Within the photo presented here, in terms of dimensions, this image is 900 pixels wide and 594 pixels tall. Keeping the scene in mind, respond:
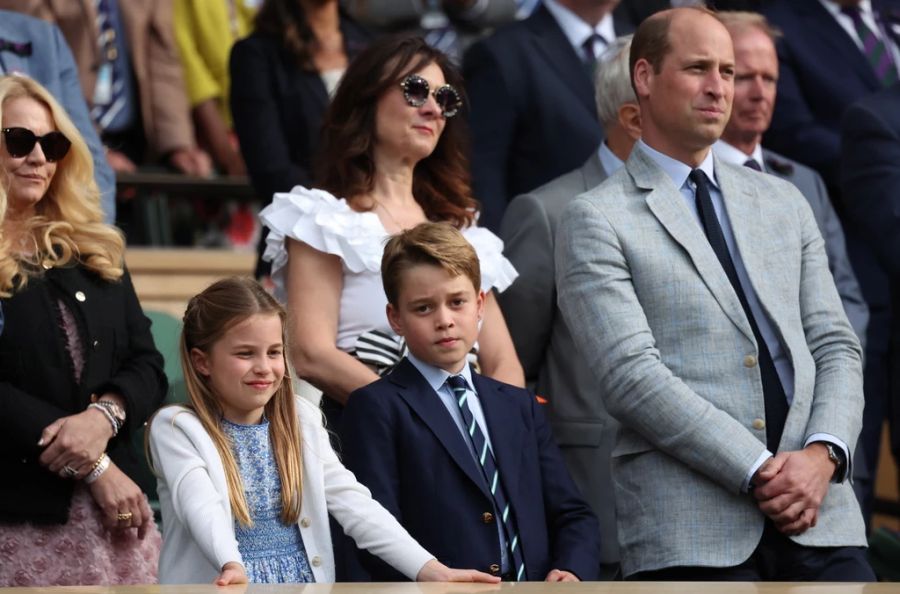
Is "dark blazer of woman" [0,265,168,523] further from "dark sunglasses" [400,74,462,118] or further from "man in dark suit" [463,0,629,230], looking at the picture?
"man in dark suit" [463,0,629,230]

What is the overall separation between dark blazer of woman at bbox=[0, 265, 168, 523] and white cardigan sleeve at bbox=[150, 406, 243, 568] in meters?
0.52

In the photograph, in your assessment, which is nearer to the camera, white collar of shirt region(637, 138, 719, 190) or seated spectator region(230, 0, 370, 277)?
white collar of shirt region(637, 138, 719, 190)

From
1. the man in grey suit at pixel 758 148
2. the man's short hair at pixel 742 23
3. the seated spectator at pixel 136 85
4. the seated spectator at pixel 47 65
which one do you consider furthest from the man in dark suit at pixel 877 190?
the seated spectator at pixel 136 85

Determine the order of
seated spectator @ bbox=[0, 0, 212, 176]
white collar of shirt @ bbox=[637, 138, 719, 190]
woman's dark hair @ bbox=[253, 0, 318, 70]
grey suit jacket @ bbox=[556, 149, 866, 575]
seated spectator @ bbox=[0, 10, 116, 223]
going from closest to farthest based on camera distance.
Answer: grey suit jacket @ bbox=[556, 149, 866, 575]
white collar of shirt @ bbox=[637, 138, 719, 190]
seated spectator @ bbox=[0, 10, 116, 223]
woman's dark hair @ bbox=[253, 0, 318, 70]
seated spectator @ bbox=[0, 0, 212, 176]

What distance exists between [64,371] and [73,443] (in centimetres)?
24

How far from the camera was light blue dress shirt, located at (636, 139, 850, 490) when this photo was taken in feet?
15.8

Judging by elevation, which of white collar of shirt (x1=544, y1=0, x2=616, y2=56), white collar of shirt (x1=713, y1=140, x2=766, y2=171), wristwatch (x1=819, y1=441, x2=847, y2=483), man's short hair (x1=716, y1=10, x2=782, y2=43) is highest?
white collar of shirt (x1=544, y1=0, x2=616, y2=56)

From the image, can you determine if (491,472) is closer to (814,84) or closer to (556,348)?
(556,348)

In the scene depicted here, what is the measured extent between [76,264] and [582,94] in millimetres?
2295

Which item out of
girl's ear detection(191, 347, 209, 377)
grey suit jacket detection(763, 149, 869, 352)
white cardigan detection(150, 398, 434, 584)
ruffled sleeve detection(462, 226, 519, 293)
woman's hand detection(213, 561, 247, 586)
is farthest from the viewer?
grey suit jacket detection(763, 149, 869, 352)

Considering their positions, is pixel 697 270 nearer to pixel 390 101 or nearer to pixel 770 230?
pixel 770 230

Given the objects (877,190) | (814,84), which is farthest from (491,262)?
(814,84)

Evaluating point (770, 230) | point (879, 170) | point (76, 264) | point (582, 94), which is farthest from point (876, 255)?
point (76, 264)

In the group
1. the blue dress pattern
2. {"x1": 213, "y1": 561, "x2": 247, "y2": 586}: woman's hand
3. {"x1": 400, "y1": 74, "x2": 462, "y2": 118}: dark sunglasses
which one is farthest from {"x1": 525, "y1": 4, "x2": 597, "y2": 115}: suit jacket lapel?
{"x1": 213, "y1": 561, "x2": 247, "y2": 586}: woman's hand
